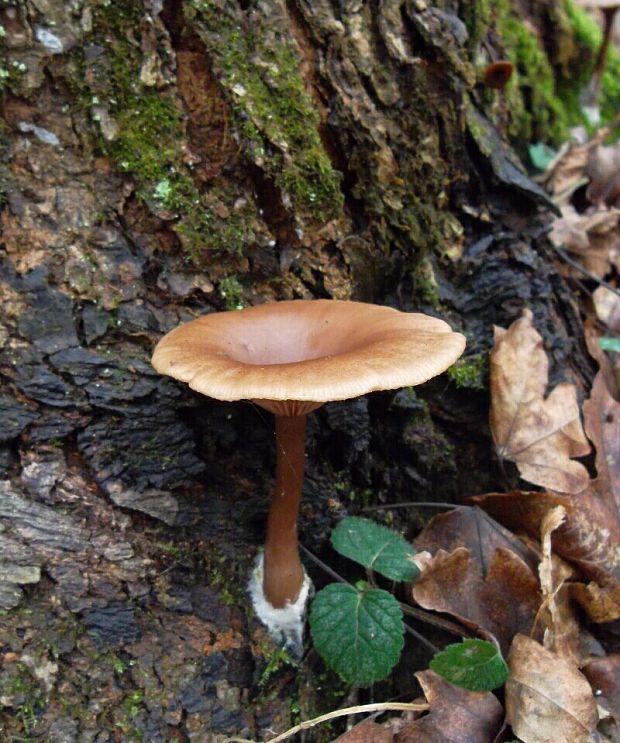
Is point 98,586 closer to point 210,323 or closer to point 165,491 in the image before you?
point 165,491

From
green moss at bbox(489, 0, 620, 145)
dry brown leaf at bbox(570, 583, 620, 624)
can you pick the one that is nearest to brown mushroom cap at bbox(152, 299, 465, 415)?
dry brown leaf at bbox(570, 583, 620, 624)

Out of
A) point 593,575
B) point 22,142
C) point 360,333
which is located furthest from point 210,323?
point 593,575

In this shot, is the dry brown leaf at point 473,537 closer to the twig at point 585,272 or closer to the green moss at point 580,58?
the twig at point 585,272

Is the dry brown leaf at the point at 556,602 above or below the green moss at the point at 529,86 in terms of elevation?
below

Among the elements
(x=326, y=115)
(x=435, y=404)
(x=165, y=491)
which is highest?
(x=326, y=115)

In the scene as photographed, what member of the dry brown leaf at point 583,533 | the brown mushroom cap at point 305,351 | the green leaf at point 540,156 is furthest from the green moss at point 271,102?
the green leaf at point 540,156

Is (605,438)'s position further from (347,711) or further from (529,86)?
(529,86)

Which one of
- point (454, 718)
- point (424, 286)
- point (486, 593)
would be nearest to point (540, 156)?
point (424, 286)
